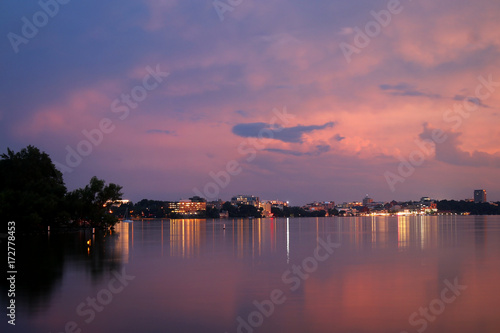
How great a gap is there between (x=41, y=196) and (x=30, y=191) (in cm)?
175

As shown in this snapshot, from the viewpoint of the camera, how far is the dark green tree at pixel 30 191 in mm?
49969

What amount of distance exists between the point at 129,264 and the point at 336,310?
15.3 m

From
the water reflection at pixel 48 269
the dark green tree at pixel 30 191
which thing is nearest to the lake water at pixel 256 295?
the water reflection at pixel 48 269

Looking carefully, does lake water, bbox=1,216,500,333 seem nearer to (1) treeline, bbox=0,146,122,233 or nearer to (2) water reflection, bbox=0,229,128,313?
(2) water reflection, bbox=0,229,128,313

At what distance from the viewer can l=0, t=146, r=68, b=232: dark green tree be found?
50.0 m

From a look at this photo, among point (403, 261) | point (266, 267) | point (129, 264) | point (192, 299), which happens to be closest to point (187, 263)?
point (129, 264)

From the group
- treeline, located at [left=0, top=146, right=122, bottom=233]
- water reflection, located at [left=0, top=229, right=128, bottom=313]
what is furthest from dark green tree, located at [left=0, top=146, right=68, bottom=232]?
water reflection, located at [left=0, top=229, right=128, bottom=313]

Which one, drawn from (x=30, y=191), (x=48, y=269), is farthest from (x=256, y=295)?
(x=30, y=191)

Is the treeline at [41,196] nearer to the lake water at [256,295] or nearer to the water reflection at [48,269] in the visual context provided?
the water reflection at [48,269]

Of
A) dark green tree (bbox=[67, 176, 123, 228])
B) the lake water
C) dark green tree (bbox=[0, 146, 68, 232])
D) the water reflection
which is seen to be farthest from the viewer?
dark green tree (bbox=[67, 176, 123, 228])

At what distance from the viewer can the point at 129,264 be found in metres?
26.9

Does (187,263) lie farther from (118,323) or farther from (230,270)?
(118,323)

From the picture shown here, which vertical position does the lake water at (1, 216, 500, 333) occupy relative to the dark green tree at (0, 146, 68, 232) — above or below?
below

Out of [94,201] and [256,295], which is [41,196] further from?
[256,295]
